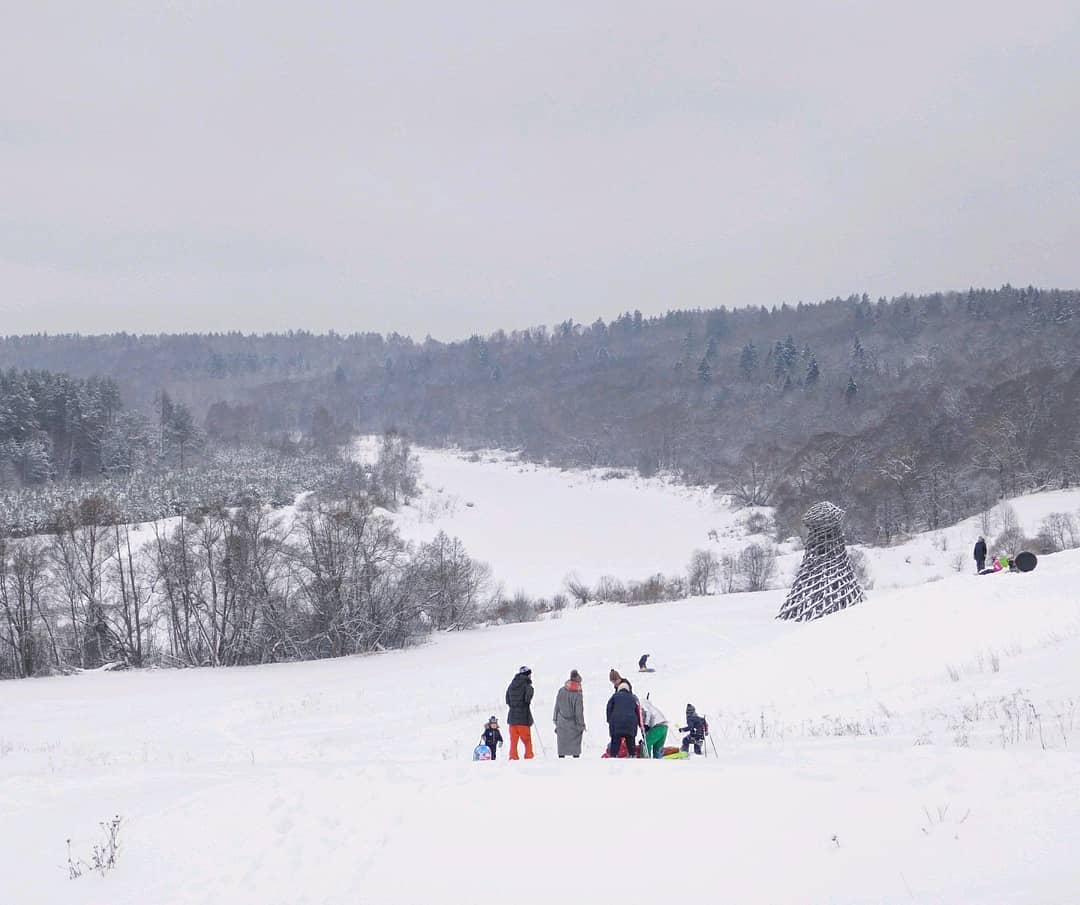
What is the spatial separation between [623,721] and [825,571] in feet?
69.7

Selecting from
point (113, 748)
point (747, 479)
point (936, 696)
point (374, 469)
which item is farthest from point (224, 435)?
point (936, 696)

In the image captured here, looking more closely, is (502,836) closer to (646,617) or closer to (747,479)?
(646,617)

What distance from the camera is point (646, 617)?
36.1 metres

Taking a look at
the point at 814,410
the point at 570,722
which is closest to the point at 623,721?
the point at 570,722

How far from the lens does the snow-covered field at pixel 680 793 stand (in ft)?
20.6

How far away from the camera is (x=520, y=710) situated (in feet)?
43.2

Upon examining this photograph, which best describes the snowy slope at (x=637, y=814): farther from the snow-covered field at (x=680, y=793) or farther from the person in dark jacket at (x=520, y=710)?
the person in dark jacket at (x=520, y=710)

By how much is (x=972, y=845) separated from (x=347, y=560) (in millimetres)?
34486

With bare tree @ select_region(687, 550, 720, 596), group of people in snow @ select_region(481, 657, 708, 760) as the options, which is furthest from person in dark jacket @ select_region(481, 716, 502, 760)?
bare tree @ select_region(687, 550, 720, 596)

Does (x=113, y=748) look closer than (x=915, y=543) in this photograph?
Yes

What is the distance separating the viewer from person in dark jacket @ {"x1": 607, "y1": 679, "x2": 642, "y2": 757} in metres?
10.9

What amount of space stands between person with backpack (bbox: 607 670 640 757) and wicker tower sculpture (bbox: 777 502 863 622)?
20.5m

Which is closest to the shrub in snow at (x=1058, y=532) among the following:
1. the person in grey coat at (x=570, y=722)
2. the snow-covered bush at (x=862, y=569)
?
the snow-covered bush at (x=862, y=569)

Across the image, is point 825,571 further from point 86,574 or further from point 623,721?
point 86,574
